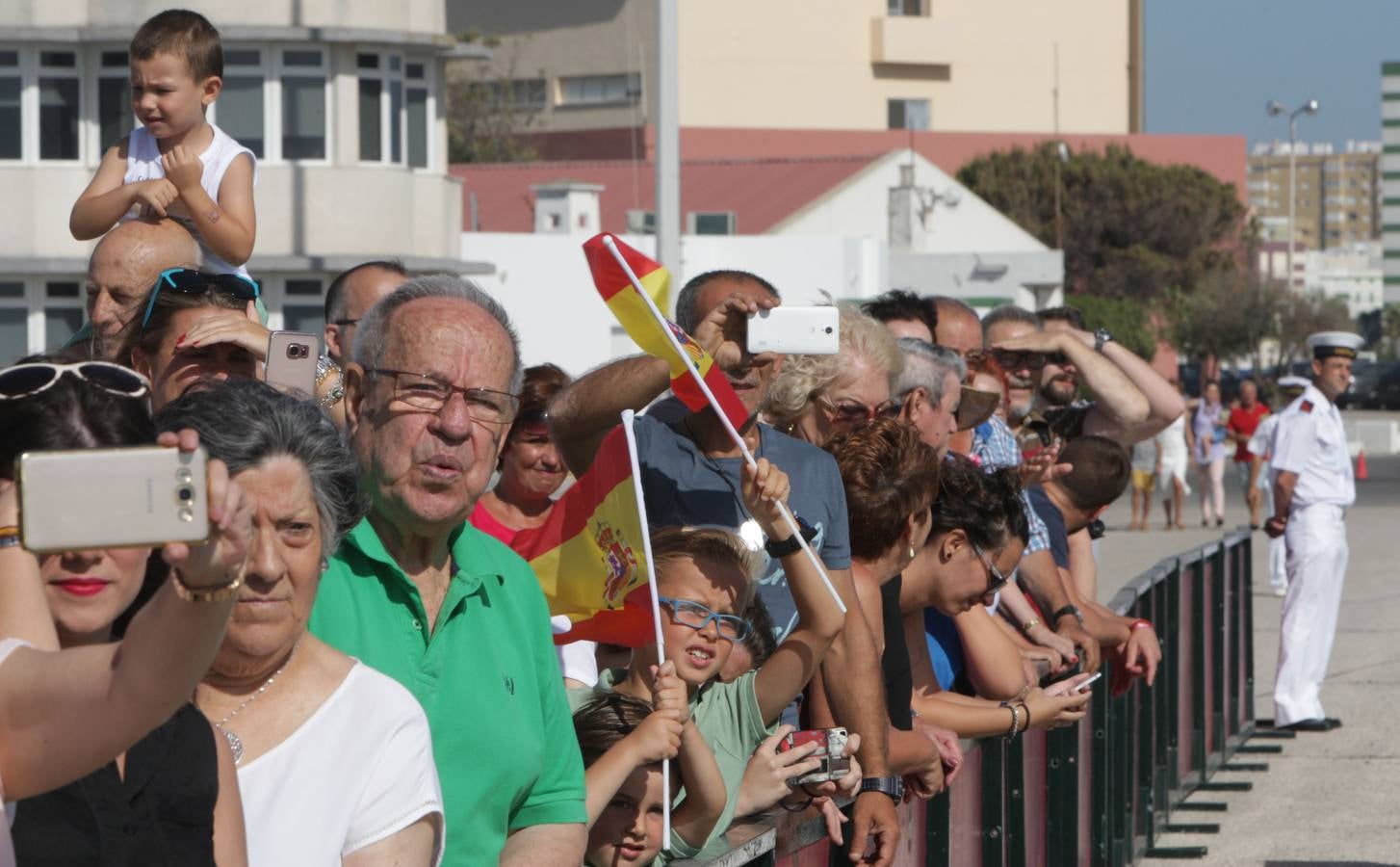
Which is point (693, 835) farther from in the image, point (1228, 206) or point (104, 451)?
point (1228, 206)

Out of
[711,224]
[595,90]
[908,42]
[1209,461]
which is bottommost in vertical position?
[1209,461]

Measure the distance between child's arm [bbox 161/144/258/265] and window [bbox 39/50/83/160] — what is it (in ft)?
89.8

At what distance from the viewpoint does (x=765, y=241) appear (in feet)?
141

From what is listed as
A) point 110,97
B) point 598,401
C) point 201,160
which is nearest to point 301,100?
point 110,97

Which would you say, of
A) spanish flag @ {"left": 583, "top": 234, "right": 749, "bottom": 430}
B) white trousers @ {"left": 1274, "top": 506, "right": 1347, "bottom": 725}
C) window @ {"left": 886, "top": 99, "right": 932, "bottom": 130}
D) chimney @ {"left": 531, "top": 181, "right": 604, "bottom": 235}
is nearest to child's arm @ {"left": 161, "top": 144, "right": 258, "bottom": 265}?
spanish flag @ {"left": 583, "top": 234, "right": 749, "bottom": 430}

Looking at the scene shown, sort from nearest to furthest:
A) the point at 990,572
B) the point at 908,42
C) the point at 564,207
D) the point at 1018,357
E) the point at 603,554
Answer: the point at 603,554 < the point at 990,572 < the point at 1018,357 < the point at 564,207 < the point at 908,42

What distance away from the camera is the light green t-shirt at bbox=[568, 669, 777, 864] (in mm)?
4273

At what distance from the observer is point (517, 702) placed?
3551 millimetres

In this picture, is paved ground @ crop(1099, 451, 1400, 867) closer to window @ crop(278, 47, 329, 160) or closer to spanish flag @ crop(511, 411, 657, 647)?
spanish flag @ crop(511, 411, 657, 647)

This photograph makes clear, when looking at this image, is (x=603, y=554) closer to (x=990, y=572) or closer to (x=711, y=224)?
(x=990, y=572)

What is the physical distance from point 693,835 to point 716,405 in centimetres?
89

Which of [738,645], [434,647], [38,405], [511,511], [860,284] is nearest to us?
[38,405]

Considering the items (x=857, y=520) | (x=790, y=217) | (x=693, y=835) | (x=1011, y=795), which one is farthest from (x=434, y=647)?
(x=790, y=217)

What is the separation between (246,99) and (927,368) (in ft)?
86.9
